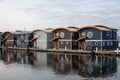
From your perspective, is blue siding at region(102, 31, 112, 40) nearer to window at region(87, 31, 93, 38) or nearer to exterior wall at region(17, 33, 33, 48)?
window at region(87, 31, 93, 38)

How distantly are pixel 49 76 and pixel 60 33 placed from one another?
40.2 metres

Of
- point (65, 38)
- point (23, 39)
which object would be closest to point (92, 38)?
point (65, 38)

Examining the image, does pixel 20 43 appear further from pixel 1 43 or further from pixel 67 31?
pixel 67 31

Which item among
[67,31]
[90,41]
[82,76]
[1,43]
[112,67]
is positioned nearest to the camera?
[82,76]

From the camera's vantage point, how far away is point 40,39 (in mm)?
77562

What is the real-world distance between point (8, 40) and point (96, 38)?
39231mm

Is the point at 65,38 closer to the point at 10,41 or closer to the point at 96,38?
the point at 96,38

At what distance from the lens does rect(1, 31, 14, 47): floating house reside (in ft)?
291

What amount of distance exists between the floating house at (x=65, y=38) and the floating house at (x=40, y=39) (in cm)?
478

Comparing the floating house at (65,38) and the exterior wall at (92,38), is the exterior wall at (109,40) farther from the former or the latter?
the floating house at (65,38)

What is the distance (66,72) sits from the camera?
34.5 metres

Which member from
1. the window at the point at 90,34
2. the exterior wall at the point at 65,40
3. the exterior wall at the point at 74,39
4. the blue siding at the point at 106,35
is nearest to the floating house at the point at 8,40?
the exterior wall at the point at 65,40

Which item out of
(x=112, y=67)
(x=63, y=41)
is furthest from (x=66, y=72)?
(x=63, y=41)

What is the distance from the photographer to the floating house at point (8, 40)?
88.6m
